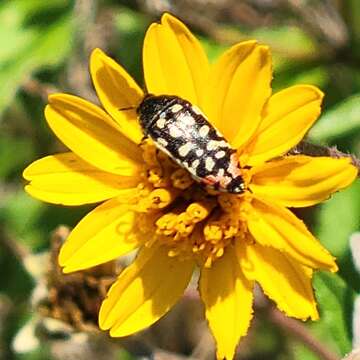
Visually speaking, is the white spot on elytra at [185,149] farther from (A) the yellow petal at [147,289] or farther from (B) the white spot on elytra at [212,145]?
(A) the yellow petal at [147,289]

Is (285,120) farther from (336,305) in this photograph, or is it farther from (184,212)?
(336,305)

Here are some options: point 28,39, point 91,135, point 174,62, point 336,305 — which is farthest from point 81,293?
point 28,39

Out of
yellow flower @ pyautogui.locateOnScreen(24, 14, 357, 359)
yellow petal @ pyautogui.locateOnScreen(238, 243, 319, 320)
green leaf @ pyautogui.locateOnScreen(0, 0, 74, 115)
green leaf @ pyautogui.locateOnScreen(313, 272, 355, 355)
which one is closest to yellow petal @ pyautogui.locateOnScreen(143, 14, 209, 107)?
yellow flower @ pyautogui.locateOnScreen(24, 14, 357, 359)

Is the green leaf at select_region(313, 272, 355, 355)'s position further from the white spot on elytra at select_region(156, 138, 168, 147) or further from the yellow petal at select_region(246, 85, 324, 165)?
the white spot on elytra at select_region(156, 138, 168, 147)

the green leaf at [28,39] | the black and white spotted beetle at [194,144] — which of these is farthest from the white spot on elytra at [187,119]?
the green leaf at [28,39]

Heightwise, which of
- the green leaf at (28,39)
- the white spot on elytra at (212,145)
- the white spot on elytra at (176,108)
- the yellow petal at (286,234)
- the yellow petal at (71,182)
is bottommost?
the green leaf at (28,39)

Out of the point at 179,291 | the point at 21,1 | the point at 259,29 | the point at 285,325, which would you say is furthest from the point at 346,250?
the point at 21,1
